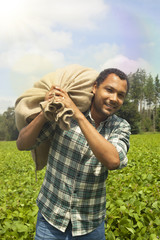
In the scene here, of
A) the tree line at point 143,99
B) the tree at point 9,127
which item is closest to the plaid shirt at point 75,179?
the tree line at point 143,99

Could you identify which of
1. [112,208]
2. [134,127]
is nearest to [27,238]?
[112,208]

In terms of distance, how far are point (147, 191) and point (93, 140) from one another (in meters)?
2.14

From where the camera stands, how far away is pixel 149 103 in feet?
160

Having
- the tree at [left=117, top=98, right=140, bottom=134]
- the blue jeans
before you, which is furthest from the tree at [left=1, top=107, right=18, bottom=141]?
the blue jeans

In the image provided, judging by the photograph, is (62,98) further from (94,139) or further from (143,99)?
(143,99)

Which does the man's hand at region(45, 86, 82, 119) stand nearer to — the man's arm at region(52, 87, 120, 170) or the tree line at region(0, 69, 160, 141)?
the man's arm at region(52, 87, 120, 170)

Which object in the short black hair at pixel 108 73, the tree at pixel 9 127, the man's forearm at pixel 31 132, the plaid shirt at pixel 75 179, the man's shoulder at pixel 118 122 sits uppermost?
the tree at pixel 9 127

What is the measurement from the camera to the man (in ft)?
4.82

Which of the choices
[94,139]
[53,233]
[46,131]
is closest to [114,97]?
[94,139]

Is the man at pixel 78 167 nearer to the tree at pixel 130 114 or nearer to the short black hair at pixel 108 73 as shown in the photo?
the short black hair at pixel 108 73

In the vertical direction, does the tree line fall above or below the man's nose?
above

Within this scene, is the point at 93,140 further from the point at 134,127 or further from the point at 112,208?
the point at 134,127

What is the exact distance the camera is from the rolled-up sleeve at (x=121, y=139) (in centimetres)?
141

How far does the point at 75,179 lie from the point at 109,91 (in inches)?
23.0
